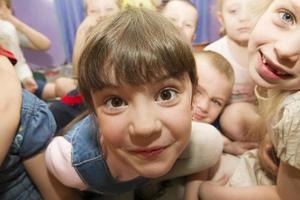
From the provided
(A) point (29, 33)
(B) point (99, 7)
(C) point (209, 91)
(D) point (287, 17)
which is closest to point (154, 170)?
(D) point (287, 17)

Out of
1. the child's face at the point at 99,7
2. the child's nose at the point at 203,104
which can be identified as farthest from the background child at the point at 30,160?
the child's face at the point at 99,7

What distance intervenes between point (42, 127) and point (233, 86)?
1.79ft

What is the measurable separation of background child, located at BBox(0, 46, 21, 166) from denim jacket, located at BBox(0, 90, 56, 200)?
3cm

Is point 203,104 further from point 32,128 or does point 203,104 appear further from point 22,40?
point 22,40

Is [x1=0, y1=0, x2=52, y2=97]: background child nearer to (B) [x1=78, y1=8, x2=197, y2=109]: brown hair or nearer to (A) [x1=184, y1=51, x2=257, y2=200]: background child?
(A) [x1=184, y1=51, x2=257, y2=200]: background child

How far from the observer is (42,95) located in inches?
47.4

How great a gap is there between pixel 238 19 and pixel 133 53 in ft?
1.94

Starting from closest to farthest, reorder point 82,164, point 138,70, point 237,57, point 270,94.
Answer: point 138,70 < point 82,164 < point 270,94 < point 237,57

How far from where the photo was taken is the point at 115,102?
50 centimetres

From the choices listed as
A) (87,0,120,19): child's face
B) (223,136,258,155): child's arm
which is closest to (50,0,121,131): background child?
(87,0,120,19): child's face

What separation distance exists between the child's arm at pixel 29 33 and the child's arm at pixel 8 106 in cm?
67

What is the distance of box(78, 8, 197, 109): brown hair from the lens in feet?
1.58

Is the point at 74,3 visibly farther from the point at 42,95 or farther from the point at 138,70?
the point at 138,70

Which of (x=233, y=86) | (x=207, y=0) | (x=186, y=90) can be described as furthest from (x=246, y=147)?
(x=207, y=0)
